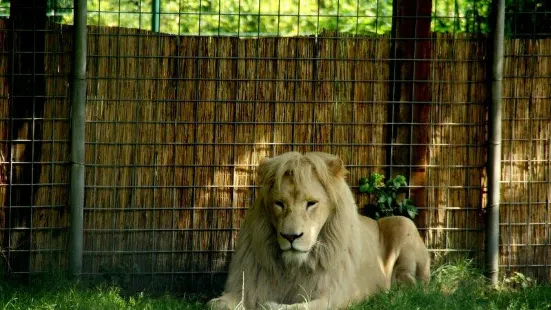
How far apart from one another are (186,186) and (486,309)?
3006mm

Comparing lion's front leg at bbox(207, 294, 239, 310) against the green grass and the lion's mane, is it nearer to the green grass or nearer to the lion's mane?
the lion's mane

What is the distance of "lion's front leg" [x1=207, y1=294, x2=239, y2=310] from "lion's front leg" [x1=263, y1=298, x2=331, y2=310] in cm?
23

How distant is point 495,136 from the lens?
28.2ft

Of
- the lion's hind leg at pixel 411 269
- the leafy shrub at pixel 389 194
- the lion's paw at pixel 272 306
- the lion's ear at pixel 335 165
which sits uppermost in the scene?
the lion's ear at pixel 335 165

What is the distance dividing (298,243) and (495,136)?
2706 millimetres

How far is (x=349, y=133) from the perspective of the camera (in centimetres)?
873

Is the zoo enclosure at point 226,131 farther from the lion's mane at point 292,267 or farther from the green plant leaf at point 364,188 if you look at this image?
the lion's mane at point 292,267

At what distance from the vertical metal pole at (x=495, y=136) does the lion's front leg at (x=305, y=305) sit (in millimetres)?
2264

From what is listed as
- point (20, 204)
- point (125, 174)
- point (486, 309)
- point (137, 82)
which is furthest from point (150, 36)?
point (486, 309)

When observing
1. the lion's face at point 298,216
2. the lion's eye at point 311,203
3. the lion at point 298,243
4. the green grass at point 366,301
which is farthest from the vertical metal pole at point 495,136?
the lion's eye at point 311,203

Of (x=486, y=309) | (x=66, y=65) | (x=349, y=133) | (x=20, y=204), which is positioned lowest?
(x=486, y=309)

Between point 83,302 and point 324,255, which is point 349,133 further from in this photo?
point 83,302

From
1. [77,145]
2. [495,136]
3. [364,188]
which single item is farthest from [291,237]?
[495,136]

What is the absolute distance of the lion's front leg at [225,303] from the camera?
6.95 m
